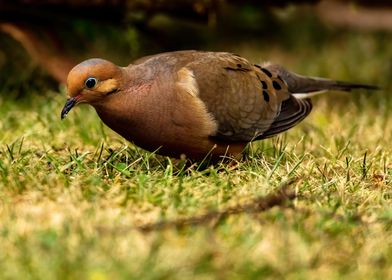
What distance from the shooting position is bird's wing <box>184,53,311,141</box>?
4281 millimetres

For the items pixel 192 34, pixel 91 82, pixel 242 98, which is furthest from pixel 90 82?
pixel 192 34

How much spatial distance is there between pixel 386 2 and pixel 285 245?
569 centimetres

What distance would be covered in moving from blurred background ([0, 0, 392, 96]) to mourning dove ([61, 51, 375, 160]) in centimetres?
218

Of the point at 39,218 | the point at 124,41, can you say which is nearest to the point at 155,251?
the point at 39,218

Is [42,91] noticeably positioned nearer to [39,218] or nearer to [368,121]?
[368,121]

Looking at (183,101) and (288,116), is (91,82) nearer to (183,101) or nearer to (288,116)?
(183,101)

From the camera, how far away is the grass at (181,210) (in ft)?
9.39

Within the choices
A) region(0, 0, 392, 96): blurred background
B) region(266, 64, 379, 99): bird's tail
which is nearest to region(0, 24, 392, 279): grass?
region(266, 64, 379, 99): bird's tail

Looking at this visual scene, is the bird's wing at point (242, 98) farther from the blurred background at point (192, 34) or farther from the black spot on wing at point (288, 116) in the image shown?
the blurred background at point (192, 34)

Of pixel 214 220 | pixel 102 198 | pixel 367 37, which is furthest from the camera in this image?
pixel 367 37

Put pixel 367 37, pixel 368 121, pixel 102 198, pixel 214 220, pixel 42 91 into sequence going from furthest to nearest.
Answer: pixel 367 37
pixel 42 91
pixel 368 121
pixel 102 198
pixel 214 220

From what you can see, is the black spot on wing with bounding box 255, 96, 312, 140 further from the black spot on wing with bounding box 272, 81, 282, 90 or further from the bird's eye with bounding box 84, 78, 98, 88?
the bird's eye with bounding box 84, 78, 98, 88

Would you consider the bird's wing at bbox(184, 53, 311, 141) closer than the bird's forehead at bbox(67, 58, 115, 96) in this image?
No

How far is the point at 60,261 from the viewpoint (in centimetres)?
277
